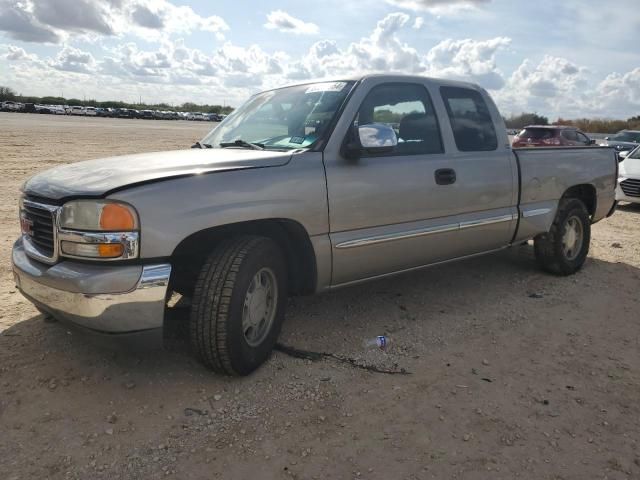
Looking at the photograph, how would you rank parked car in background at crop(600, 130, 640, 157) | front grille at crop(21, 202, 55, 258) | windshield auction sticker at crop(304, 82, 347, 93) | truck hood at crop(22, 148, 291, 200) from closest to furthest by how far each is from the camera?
1. truck hood at crop(22, 148, 291, 200)
2. front grille at crop(21, 202, 55, 258)
3. windshield auction sticker at crop(304, 82, 347, 93)
4. parked car in background at crop(600, 130, 640, 157)

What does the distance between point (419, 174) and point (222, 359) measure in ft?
6.50

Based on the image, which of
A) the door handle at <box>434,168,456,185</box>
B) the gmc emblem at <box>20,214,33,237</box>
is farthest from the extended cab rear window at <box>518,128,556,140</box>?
the gmc emblem at <box>20,214,33,237</box>

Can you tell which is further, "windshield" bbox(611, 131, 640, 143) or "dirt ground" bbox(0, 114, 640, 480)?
"windshield" bbox(611, 131, 640, 143)

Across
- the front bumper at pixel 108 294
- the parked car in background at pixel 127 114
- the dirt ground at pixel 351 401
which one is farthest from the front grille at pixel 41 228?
the parked car in background at pixel 127 114

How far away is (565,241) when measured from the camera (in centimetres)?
572

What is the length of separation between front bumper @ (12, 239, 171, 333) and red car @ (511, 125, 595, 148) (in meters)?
15.3

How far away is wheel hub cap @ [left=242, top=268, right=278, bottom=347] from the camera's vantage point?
330cm

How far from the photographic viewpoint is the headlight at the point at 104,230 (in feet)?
8.98

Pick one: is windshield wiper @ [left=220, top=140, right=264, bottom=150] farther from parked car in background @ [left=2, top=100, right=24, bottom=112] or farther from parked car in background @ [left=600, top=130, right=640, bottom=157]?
parked car in background @ [left=2, top=100, right=24, bottom=112]

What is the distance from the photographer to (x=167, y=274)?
2.84 metres

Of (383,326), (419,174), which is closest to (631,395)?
(383,326)

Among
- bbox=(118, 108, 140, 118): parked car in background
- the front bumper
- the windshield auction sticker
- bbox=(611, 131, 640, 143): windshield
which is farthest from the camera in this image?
bbox=(118, 108, 140, 118): parked car in background

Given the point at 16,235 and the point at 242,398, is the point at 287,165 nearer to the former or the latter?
the point at 242,398

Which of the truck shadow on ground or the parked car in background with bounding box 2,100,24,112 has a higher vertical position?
the parked car in background with bounding box 2,100,24,112
